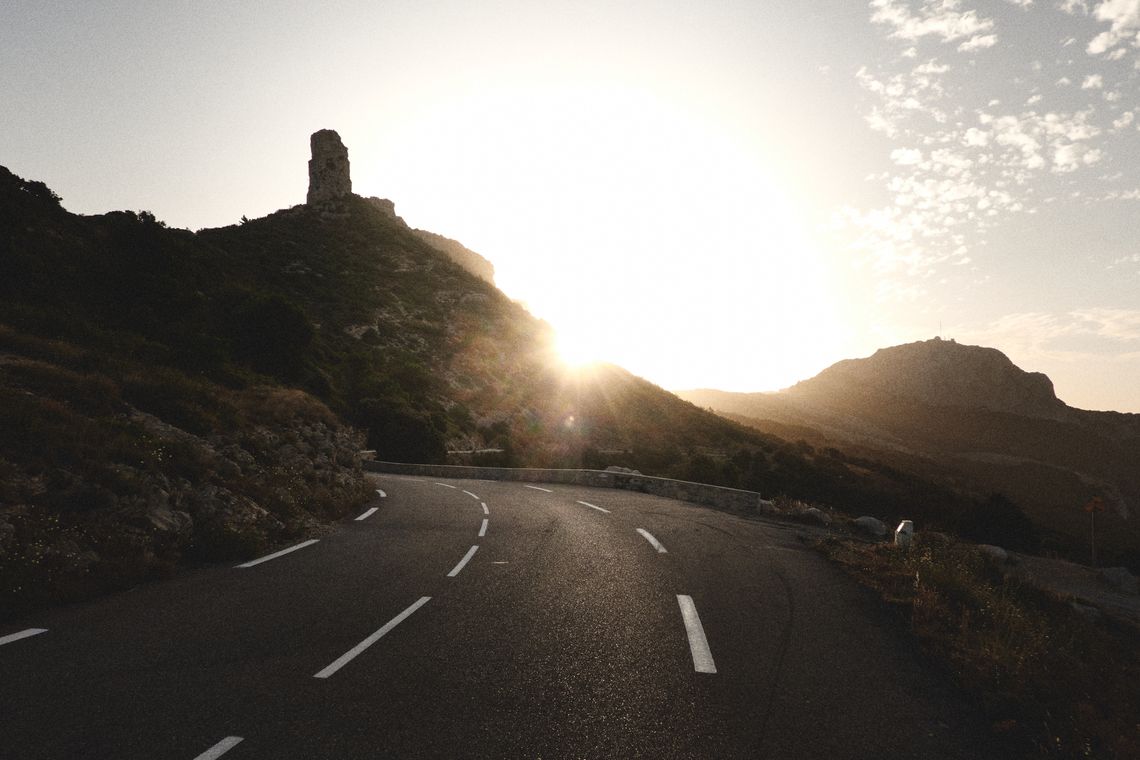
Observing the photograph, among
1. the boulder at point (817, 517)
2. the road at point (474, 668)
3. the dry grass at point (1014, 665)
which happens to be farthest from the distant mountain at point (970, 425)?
the road at point (474, 668)

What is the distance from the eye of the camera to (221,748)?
149 inches

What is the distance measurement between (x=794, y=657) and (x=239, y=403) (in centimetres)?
1573

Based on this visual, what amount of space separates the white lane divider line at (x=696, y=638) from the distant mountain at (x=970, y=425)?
3063 inches

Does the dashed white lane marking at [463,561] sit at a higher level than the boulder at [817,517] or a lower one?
lower

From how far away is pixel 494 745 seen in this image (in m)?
3.91

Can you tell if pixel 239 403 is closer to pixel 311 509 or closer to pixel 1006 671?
pixel 311 509

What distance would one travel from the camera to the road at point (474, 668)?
403cm

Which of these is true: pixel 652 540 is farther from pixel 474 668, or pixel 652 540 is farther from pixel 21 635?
pixel 21 635

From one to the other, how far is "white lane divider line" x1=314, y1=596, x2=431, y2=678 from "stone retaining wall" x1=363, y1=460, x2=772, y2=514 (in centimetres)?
1418

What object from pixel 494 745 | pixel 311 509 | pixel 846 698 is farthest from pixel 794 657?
pixel 311 509

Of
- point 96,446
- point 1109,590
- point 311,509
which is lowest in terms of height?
point 1109,590

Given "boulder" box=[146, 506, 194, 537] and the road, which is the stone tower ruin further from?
the road

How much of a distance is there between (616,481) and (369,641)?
19.7 m

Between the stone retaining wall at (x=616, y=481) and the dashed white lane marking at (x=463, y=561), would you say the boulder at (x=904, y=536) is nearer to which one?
the stone retaining wall at (x=616, y=481)
